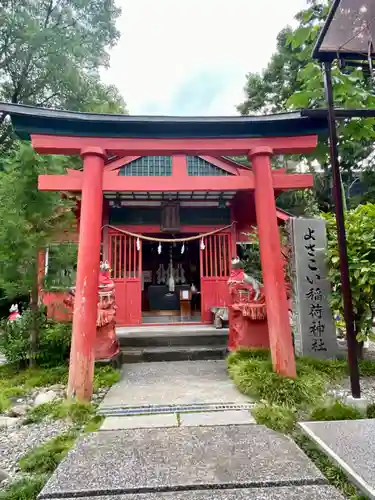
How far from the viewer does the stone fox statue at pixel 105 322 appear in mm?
5543

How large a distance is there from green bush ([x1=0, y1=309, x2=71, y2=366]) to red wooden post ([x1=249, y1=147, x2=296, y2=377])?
348 cm

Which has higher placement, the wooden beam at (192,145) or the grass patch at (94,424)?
the wooden beam at (192,145)

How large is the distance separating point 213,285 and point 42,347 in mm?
4575

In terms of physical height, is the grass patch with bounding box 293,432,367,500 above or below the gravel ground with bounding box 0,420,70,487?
above

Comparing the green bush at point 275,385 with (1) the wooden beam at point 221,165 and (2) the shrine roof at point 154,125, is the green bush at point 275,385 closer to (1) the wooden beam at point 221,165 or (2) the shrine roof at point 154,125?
(2) the shrine roof at point 154,125

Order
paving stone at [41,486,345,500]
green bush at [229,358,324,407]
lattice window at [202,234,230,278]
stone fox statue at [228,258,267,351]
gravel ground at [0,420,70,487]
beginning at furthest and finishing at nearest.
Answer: lattice window at [202,234,230,278]
stone fox statue at [228,258,267,351]
green bush at [229,358,324,407]
gravel ground at [0,420,70,487]
paving stone at [41,486,345,500]

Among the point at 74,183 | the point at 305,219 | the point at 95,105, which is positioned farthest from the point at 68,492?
the point at 95,105

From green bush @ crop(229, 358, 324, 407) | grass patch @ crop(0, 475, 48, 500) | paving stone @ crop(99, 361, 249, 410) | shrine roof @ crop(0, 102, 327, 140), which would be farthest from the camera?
shrine roof @ crop(0, 102, 327, 140)

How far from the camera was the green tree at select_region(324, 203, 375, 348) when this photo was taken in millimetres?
5070

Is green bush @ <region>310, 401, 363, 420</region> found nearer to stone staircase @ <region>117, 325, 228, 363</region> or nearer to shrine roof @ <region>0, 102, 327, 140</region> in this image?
stone staircase @ <region>117, 325, 228, 363</region>

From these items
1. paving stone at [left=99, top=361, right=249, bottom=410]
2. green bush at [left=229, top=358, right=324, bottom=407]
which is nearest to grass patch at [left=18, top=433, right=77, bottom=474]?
paving stone at [left=99, top=361, right=249, bottom=410]

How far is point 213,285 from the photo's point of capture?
29.4 feet

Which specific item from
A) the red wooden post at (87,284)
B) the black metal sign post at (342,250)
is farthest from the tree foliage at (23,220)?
the black metal sign post at (342,250)

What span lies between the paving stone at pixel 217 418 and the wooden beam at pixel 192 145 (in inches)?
142
